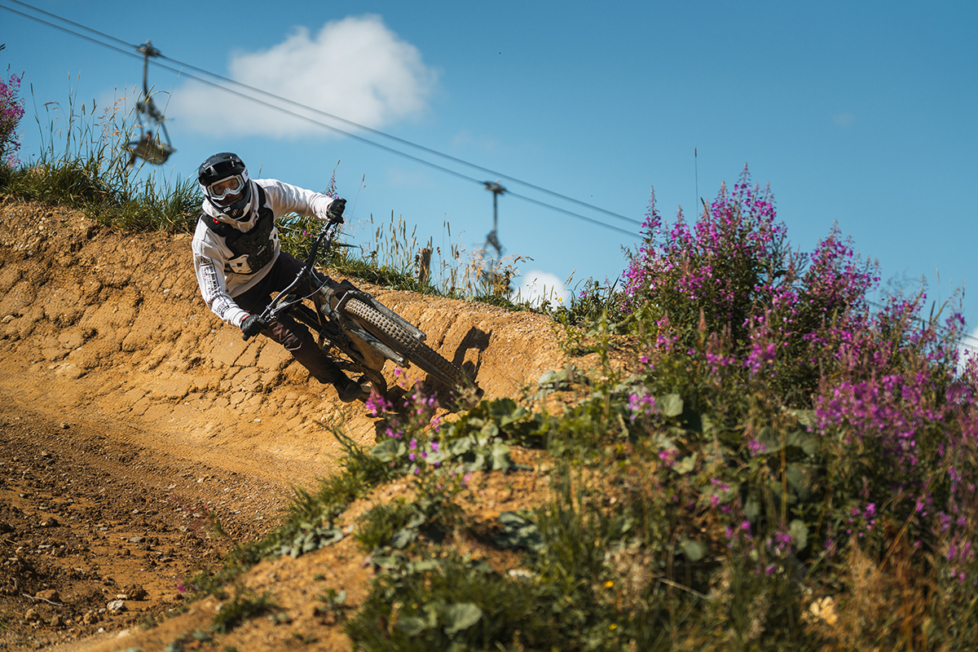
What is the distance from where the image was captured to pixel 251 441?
7.54 metres

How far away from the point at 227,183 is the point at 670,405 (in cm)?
420

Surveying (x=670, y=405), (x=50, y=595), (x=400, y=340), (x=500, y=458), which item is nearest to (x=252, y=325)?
(x=400, y=340)

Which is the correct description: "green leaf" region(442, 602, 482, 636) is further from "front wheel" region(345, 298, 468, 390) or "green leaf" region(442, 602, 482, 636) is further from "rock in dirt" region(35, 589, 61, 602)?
"rock in dirt" region(35, 589, 61, 602)

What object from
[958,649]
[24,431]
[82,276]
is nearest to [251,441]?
[24,431]

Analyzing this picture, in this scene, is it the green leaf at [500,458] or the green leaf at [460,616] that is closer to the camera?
the green leaf at [460,616]

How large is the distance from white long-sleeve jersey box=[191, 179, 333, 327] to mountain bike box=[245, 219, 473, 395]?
1.21 ft

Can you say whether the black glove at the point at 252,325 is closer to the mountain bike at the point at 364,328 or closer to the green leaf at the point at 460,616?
the mountain bike at the point at 364,328

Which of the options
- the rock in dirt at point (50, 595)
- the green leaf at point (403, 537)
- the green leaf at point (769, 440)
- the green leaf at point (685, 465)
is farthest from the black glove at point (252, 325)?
the green leaf at point (769, 440)

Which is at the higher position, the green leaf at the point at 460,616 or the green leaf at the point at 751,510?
the green leaf at the point at 751,510

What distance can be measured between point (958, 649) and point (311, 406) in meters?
6.61

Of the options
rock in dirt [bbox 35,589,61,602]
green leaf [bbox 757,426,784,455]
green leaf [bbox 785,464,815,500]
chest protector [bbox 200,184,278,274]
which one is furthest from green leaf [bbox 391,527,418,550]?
chest protector [bbox 200,184,278,274]

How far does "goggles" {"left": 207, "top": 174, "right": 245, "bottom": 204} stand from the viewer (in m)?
5.51

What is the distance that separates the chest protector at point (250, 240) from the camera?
18.9 ft

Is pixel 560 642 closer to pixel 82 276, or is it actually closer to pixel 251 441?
pixel 251 441
